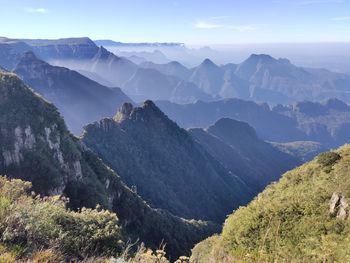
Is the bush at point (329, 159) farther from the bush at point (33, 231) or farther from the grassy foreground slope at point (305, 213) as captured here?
the bush at point (33, 231)

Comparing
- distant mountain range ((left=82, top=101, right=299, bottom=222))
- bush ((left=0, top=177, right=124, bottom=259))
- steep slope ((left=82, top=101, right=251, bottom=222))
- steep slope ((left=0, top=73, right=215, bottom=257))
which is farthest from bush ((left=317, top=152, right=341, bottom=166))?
steep slope ((left=82, top=101, right=251, bottom=222))

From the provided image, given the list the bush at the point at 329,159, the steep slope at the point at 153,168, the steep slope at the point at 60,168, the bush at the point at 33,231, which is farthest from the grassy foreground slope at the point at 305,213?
the steep slope at the point at 153,168

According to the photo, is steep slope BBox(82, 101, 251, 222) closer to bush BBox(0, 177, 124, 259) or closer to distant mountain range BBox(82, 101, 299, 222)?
distant mountain range BBox(82, 101, 299, 222)

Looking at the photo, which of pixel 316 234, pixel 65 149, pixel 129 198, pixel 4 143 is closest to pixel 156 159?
pixel 129 198

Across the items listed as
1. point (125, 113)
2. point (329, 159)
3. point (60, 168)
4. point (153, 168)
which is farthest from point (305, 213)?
point (125, 113)

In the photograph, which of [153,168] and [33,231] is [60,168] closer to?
[33,231]

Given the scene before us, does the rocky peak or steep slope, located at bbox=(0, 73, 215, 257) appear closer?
steep slope, located at bbox=(0, 73, 215, 257)

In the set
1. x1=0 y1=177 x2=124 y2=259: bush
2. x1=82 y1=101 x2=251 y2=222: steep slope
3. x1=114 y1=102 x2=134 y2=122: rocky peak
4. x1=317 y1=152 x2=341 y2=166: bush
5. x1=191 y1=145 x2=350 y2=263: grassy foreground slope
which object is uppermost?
x1=0 y1=177 x2=124 y2=259: bush
